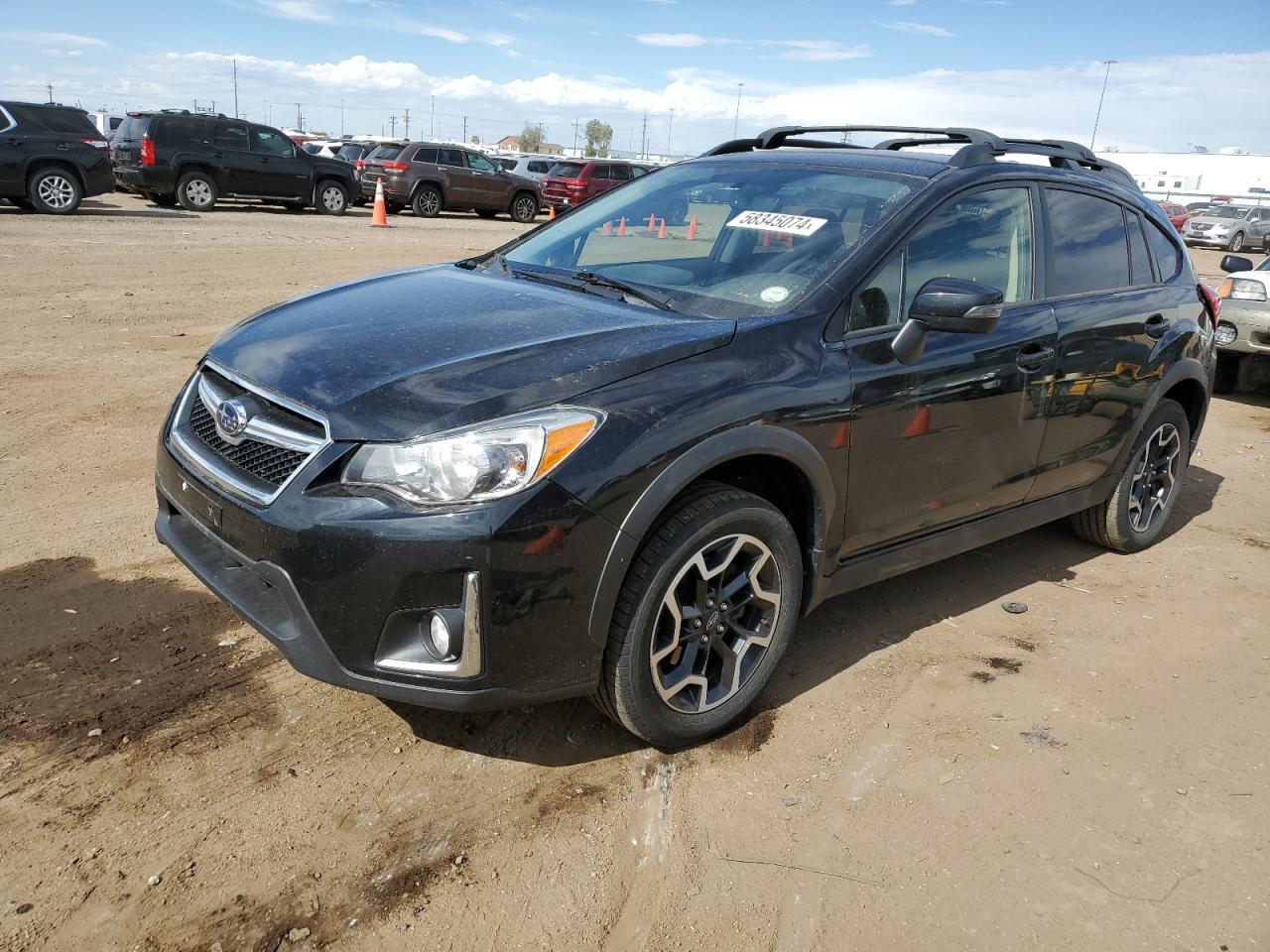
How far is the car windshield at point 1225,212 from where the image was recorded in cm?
3347

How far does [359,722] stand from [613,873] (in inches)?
39.8

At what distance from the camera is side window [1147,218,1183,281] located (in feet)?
15.7

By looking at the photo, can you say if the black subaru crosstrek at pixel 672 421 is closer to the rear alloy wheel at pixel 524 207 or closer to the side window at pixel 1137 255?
the side window at pixel 1137 255

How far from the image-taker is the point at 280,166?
66.6ft

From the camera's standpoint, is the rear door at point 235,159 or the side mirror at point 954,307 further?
the rear door at point 235,159

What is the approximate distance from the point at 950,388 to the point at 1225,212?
121 feet

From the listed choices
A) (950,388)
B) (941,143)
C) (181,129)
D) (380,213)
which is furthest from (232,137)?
(950,388)

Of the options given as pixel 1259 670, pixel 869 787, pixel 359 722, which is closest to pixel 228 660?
pixel 359 722

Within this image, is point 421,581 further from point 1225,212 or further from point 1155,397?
point 1225,212

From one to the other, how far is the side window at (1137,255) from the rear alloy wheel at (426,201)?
2072 cm

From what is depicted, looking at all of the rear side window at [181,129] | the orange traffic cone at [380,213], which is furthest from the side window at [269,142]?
the orange traffic cone at [380,213]

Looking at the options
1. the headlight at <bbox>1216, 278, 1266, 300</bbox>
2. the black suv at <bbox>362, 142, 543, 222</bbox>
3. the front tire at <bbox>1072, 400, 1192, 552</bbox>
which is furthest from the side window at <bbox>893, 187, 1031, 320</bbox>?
the black suv at <bbox>362, 142, 543, 222</bbox>

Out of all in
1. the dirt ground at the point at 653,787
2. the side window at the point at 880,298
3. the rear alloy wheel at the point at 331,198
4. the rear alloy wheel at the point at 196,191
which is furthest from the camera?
the rear alloy wheel at the point at 331,198

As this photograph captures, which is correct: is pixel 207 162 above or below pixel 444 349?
above
